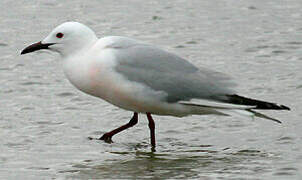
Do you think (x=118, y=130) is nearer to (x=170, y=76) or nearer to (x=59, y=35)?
(x=170, y=76)

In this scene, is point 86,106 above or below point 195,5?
below

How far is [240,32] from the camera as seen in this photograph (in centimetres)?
1452

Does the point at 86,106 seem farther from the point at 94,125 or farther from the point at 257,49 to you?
the point at 257,49

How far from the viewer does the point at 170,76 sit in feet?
31.9

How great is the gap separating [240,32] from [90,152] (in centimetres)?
543

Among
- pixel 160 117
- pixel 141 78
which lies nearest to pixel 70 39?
pixel 141 78

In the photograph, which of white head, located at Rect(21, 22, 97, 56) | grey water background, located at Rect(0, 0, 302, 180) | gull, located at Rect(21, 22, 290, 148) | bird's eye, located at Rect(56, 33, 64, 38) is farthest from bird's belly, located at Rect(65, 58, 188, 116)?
grey water background, located at Rect(0, 0, 302, 180)

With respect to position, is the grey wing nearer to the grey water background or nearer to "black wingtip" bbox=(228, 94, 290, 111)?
"black wingtip" bbox=(228, 94, 290, 111)

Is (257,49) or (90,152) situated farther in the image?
(257,49)

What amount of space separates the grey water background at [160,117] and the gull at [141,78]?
417mm

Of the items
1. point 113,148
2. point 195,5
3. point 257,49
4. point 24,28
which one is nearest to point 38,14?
point 24,28

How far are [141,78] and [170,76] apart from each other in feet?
1.09

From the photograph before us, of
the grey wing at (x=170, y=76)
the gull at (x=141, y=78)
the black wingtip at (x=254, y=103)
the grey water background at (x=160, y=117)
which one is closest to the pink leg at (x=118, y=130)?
the grey water background at (x=160, y=117)

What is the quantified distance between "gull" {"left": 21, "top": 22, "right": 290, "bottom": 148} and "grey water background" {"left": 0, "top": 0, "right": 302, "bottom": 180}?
417mm
